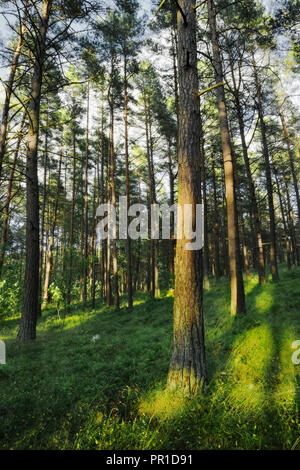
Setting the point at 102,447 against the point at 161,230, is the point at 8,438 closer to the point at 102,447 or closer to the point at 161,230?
the point at 102,447

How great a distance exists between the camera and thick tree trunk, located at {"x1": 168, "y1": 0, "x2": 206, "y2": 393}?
3367mm

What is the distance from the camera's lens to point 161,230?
24875mm

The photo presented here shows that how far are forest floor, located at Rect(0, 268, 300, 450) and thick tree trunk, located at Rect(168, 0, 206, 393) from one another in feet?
1.15

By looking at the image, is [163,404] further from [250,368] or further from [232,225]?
[232,225]

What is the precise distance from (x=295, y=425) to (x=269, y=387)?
2.65 ft

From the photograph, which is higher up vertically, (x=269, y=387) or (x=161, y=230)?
(x=161, y=230)

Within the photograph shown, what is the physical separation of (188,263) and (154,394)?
2.15 metres

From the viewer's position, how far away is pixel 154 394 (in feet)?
11.0

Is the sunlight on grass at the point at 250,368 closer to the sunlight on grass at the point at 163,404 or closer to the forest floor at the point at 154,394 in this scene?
the forest floor at the point at 154,394

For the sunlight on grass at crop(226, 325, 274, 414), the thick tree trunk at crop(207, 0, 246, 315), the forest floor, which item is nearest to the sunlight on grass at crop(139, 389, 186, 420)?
the forest floor

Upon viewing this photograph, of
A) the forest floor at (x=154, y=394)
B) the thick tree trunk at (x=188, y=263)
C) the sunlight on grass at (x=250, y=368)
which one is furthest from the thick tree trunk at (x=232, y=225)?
the thick tree trunk at (x=188, y=263)

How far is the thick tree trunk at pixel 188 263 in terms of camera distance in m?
3.37

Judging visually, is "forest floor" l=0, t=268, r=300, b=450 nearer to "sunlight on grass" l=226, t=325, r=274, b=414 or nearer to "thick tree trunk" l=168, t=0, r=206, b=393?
"sunlight on grass" l=226, t=325, r=274, b=414
